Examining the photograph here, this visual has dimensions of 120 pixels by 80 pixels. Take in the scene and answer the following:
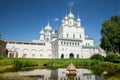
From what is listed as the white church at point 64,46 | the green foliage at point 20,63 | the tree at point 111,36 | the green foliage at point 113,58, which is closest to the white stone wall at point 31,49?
the white church at point 64,46

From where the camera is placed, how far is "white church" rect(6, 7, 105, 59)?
2205 inches

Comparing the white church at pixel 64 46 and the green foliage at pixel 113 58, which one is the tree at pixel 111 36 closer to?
the green foliage at pixel 113 58

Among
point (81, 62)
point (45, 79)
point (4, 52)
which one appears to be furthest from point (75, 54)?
point (45, 79)

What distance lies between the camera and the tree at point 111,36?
146 feet

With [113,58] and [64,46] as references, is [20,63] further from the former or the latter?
[64,46]

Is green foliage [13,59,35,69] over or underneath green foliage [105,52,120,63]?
underneath

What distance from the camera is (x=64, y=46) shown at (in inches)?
2205

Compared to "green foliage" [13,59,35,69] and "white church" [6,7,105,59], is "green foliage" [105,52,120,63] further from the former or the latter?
"white church" [6,7,105,59]

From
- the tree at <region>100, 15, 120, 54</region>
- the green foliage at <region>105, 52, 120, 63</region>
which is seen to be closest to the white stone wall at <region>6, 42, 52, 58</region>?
the tree at <region>100, 15, 120, 54</region>

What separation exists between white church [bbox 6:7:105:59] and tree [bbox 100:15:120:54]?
1229 cm

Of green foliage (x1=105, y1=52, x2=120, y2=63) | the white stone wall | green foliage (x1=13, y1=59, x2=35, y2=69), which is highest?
the white stone wall

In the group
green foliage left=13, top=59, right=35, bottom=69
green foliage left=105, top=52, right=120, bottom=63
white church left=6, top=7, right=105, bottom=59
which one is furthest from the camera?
white church left=6, top=7, right=105, bottom=59

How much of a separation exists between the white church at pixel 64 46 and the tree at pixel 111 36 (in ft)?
40.3

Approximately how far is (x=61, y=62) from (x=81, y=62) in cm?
440
